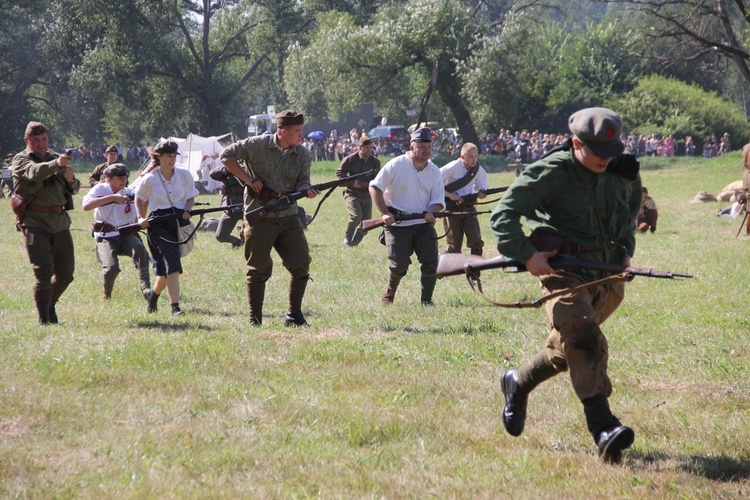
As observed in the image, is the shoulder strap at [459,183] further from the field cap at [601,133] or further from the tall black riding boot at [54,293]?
the field cap at [601,133]

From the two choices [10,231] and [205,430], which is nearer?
[205,430]

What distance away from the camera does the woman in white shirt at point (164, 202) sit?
10.3 metres

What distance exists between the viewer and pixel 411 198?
10.5 meters

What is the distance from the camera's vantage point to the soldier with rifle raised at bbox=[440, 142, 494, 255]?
41.9 ft

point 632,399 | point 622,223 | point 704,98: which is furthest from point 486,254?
point 704,98

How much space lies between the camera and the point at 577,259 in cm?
528

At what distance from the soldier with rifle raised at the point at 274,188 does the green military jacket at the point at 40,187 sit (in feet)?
5.72

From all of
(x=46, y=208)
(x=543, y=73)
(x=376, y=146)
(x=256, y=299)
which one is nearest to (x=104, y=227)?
(x=46, y=208)

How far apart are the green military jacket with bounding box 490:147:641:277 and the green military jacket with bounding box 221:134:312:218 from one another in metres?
3.96

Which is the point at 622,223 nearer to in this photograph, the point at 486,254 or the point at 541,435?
the point at 541,435

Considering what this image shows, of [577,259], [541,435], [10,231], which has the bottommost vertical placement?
[10,231]

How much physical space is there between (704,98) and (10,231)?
4293 centimetres

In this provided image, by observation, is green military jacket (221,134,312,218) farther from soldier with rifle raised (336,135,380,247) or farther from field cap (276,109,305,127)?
soldier with rifle raised (336,135,380,247)

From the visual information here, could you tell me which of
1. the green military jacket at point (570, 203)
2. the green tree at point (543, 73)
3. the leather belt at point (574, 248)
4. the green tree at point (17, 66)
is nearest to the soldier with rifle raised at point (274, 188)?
the green military jacket at point (570, 203)
